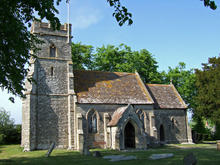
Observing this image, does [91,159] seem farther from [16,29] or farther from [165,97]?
[165,97]

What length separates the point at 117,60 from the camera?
44.7m

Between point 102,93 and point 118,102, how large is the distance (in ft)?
7.55

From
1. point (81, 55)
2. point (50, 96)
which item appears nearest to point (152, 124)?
point (50, 96)

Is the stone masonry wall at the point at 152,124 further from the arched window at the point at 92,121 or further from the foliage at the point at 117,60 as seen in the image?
the foliage at the point at 117,60

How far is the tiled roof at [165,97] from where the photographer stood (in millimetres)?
32656

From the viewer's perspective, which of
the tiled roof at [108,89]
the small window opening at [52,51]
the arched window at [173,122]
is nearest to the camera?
the tiled roof at [108,89]

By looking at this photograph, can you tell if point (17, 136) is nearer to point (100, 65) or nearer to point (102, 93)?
point (102, 93)

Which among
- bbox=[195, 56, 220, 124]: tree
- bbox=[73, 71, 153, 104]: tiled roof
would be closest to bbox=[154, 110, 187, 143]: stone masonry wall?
bbox=[73, 71, 153, 104]: tiled roof

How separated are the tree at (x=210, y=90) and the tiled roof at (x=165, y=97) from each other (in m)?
3.99

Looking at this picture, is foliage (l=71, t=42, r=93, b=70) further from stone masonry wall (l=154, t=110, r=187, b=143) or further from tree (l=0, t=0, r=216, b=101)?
tree (l=0, t=0, r=216, b=101)

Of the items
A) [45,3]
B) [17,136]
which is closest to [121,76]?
[17,136]

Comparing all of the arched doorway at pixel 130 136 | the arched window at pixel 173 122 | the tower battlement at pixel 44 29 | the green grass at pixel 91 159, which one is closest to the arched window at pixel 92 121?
the arched doorway at pixel 130 136

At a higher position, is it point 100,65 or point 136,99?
point 100,65

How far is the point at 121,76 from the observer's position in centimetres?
3281
